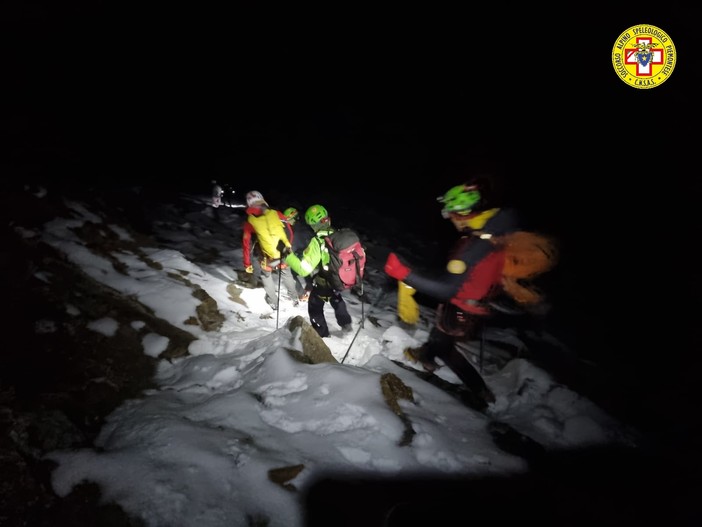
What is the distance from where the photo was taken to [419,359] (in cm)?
481

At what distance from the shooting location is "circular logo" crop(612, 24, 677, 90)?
13.9 metres

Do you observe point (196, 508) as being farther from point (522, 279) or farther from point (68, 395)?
point (522, 279)

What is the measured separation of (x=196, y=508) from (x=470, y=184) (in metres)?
3.55

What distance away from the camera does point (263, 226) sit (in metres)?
5.84

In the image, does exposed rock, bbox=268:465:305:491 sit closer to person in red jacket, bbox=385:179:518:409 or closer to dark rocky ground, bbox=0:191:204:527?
dark rocky ground, bbox=0:191:204:527

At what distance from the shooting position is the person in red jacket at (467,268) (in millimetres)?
3506

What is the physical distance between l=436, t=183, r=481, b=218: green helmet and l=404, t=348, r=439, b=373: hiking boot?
7.30 feet

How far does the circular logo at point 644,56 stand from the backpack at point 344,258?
16140mm

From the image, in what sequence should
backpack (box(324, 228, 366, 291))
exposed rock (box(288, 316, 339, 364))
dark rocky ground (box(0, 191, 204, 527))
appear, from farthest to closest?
backpack (box(324, 228, 366, 291)) < exposed rock (box(288, 316, 339, 364)) < dark rocky ground (box(0, 191, 204, 527))

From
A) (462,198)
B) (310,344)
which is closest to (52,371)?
(310,344)

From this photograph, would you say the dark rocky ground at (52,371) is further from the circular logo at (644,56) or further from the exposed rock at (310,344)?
the circular logo at (644,56)

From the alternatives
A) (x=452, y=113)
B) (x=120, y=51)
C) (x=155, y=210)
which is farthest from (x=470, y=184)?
(x=120, y=51)

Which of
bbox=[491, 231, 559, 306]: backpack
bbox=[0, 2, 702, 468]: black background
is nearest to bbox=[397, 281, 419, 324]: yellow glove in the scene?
bbox=[491, 231, 559, 306]: backpack

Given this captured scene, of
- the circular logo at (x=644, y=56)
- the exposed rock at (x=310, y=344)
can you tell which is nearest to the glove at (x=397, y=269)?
the exposed rock at (x=310, y=344)
